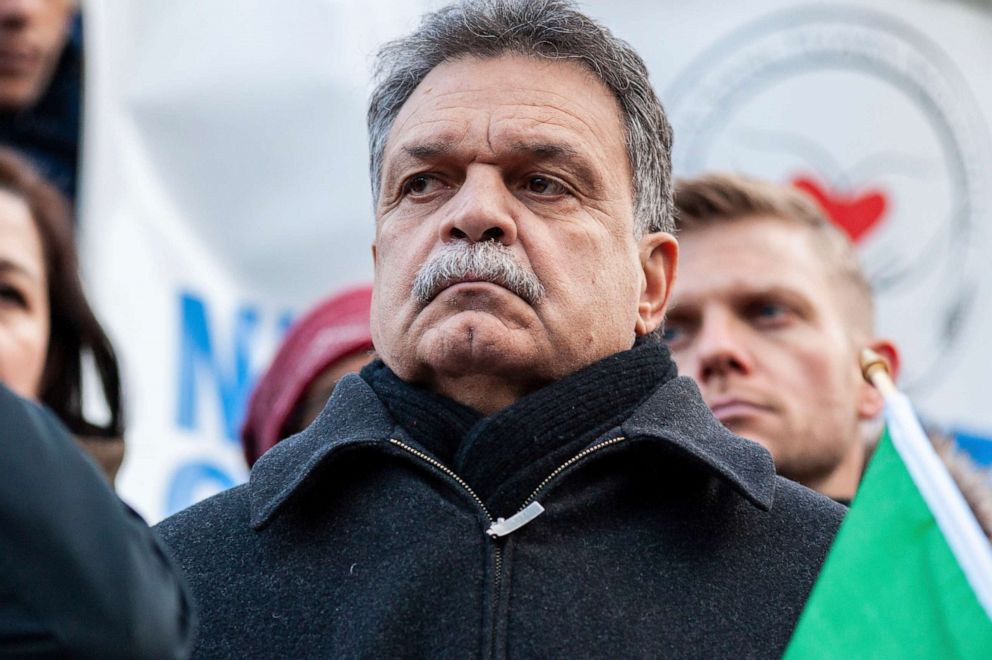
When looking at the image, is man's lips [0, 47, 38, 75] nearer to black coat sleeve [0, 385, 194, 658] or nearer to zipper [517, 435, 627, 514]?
zipper [517, 435, 627, 514]

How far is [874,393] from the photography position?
4.12m

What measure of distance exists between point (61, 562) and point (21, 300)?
2440 mm

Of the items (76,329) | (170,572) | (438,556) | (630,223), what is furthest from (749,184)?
(170,572)

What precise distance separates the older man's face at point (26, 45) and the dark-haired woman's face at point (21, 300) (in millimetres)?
1010

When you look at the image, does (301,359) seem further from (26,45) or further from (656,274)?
(26,45)

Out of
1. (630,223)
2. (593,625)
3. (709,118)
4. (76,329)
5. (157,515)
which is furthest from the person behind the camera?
(709,118)

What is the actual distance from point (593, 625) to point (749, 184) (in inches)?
85.1

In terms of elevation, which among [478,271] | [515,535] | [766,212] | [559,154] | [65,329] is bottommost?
[65,329]

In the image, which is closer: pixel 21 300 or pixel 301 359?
pixel 21 300

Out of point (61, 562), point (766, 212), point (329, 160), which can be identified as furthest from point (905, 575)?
point (329, 160)

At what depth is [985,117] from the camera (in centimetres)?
601

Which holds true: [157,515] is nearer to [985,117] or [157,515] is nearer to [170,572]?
[170,572]

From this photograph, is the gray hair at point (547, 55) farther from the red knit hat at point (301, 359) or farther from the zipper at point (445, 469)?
the red knit hat at point (301, 359)

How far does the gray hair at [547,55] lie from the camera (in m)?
2.96
